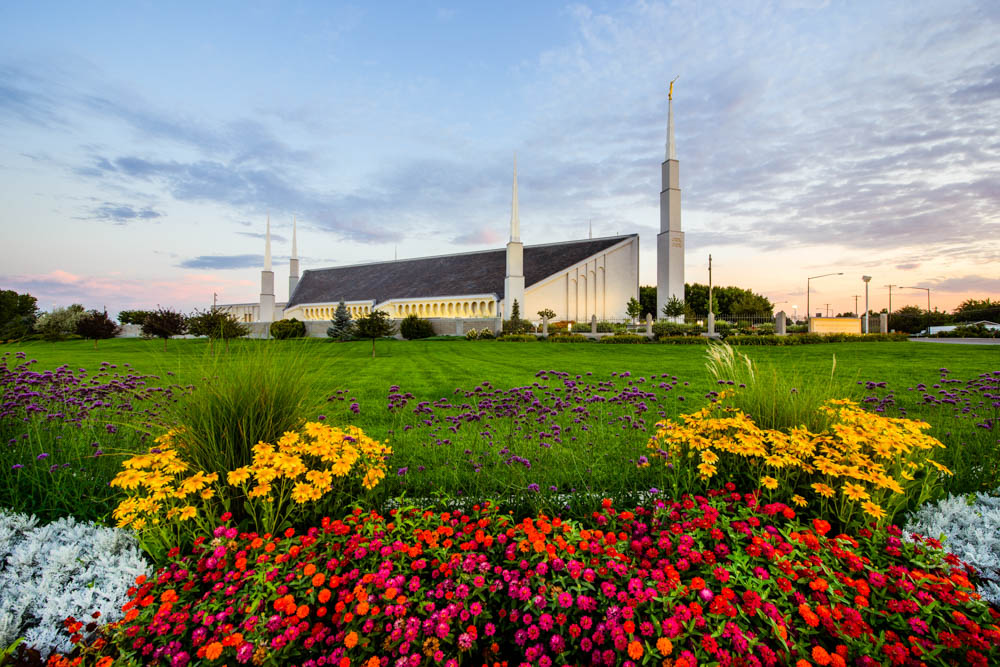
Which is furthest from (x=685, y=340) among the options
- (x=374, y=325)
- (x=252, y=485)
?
(x=252, y=485)

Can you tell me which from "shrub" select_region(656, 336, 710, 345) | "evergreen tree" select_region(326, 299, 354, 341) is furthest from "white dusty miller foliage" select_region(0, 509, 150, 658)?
"evergreen tree" select_region(326, 299, 354, 341)

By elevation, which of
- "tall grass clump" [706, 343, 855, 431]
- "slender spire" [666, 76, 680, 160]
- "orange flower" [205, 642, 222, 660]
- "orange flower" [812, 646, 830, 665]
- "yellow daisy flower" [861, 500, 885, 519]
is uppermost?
"slender spire" [666, 76, 680, 160]

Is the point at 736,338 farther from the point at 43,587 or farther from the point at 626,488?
the point at 43,587

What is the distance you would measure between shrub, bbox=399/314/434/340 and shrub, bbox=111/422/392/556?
33502 millimetres

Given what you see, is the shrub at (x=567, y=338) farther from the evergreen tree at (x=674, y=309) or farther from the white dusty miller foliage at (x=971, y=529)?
the white dusty miller foliage at (x=971, y=529)

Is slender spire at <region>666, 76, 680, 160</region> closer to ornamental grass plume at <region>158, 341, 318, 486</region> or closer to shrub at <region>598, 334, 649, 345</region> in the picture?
shrub at <region>598, 334, 649, 345</region>

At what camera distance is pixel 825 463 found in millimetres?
2975

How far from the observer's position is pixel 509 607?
94.6 inches

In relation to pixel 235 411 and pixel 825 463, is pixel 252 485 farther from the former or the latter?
pixel 825 463

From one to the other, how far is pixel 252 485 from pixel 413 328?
1343 inches

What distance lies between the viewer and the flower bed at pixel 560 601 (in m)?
2.03

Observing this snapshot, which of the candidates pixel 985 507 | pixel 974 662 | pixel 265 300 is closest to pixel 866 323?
pixel 985 507

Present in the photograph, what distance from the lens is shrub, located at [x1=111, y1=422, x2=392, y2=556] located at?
2725 millimetres

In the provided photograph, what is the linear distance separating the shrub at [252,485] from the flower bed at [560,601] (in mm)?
267
